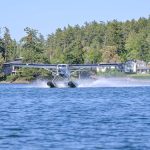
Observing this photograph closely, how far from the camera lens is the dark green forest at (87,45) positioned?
14225 centimetres

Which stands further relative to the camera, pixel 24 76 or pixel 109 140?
pixel 24 76

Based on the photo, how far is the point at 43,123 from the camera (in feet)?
107

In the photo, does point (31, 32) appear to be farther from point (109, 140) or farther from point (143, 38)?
point (109, 140)

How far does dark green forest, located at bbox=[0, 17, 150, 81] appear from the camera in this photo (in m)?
142

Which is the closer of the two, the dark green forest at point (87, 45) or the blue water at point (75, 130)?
the blue water at point (75, 130)

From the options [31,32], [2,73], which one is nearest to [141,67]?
[31,32]

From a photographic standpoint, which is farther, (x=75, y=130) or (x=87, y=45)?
(x=87, y=45)

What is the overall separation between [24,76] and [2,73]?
596 centimetres

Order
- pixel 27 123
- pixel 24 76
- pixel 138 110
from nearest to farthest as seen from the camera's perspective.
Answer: pixel 27 123 → pixel 138 110 → pixel 24 76

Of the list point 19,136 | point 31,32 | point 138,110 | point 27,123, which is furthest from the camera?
point 31,32

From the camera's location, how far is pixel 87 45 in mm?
192500

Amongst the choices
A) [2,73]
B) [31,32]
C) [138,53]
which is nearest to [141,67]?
[138,53]

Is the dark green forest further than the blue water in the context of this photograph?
Yes

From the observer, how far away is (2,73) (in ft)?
439
